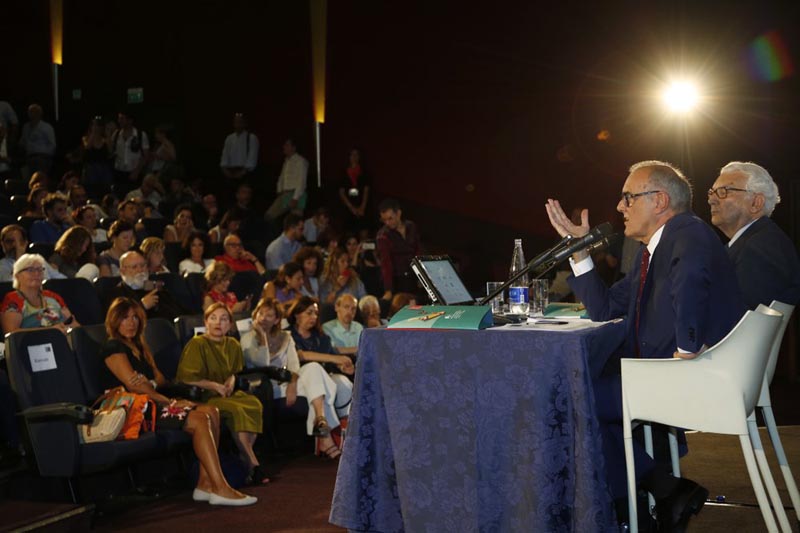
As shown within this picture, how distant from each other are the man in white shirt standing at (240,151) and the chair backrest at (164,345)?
6031 mm

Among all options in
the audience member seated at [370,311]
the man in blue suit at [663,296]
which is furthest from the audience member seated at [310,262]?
the man in blue suit at [663,296]

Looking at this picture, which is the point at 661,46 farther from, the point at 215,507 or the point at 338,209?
the point at 215,507

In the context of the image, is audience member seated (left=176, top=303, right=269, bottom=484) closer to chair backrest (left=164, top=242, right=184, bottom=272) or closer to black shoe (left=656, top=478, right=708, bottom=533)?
black shoe (left=656, top=478, right=708, bottom=533)

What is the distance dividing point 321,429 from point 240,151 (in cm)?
624

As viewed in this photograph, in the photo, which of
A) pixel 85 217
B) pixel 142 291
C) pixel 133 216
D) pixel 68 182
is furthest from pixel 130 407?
pixel 68 182

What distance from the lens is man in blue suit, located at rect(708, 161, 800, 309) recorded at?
137 inches

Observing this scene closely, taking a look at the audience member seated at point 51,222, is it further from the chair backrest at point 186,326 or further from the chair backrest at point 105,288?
the chair backrest at point 186,326

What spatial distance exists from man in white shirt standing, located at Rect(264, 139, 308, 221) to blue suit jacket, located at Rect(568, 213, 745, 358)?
24.7 feet

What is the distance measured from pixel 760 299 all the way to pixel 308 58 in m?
8.61

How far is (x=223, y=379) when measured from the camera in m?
4.86

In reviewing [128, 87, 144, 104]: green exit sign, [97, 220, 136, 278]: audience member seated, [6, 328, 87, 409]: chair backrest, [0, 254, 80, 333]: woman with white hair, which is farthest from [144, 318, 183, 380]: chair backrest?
[128, 87, 144, 104]: green exit sign

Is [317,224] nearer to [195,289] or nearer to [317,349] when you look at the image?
[195,289]

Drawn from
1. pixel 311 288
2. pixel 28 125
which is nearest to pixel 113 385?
pixel 311 288

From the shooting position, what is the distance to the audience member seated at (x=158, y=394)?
13.7 ft
